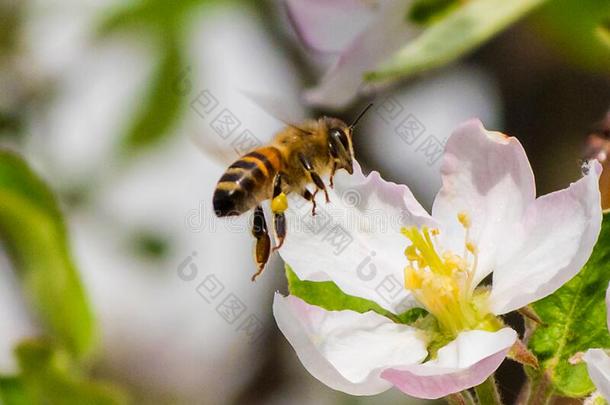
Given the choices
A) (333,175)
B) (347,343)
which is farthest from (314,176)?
(347,343)

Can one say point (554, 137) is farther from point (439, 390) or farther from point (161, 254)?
point (439, 390)

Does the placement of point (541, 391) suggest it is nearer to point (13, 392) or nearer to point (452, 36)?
point (452, 36)

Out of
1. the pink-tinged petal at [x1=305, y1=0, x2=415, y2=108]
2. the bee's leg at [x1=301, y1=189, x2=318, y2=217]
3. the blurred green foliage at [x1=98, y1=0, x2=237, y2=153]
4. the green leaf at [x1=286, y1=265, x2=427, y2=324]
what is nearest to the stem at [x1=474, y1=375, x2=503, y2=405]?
the green leaf at [x1=286, y1=265, x2=427, y2=324]

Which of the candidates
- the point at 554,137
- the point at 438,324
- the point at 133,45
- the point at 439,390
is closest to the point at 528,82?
the point at 554,137

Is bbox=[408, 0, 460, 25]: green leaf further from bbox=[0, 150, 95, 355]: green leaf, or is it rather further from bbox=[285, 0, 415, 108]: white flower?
A: bbox=[0, 150, 95, 355]: green leaf

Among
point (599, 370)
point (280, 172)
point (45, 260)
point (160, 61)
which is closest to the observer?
point (599, 370)
